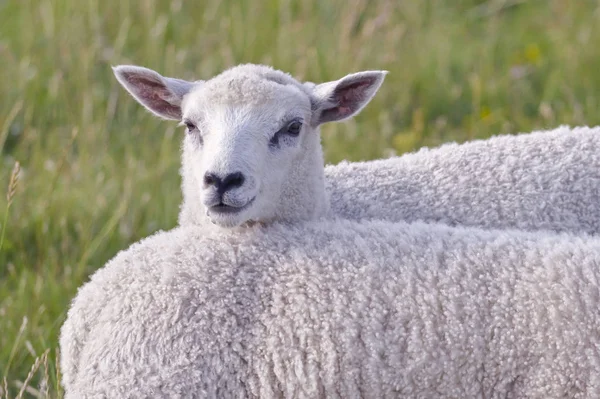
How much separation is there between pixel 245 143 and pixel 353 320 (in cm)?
85

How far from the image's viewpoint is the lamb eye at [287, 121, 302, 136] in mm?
3986

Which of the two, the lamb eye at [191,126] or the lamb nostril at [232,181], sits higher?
the lamb eye at [191,126]

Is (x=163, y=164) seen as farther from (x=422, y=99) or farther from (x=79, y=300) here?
(x=79, y=300)

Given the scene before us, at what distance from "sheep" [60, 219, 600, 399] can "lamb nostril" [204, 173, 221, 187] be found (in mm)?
201

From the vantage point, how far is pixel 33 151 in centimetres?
625

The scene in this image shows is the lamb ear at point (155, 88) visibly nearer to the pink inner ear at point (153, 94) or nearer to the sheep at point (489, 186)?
the pink inner ear at point (153, 94)

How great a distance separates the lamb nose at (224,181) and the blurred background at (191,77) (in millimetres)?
1489

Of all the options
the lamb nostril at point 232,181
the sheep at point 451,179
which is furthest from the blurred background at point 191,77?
the lamb nostril at point 232,181

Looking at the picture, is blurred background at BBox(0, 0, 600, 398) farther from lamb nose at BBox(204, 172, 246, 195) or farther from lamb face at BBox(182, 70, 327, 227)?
lamb nose at BBox(204, 172, 246, 195)

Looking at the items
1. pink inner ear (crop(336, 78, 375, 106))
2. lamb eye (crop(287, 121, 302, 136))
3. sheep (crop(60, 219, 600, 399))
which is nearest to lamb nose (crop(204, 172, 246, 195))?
sheep (crop(60, 219, 600, 399))

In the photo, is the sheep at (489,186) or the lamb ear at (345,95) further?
the sheep at (489,186)

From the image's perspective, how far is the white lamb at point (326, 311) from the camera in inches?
122

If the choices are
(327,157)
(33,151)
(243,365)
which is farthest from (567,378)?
(33,151)

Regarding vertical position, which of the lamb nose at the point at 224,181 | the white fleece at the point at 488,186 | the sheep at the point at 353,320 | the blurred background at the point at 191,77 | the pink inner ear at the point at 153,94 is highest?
the blurred background at the point at 191,77
